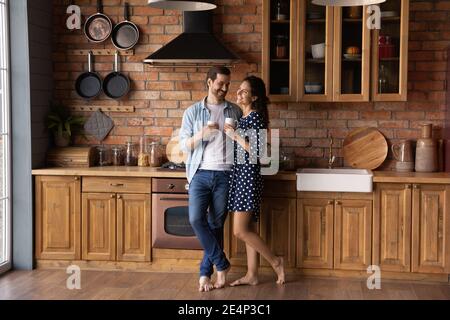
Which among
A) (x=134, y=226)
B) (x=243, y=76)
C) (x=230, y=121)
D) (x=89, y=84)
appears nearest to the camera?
(x=230, y=121)

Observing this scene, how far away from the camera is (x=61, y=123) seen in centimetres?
601

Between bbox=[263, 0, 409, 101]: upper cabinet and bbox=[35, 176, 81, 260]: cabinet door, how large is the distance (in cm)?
178

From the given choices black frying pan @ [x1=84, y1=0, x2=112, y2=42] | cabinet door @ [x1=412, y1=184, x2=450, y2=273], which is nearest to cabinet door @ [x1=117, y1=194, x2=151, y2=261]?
black frying pan @ [x1=84, y1=0, x2=112, y2=42]

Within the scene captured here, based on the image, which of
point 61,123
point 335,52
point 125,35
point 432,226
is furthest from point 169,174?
point 432,226

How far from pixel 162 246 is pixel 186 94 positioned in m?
1.33

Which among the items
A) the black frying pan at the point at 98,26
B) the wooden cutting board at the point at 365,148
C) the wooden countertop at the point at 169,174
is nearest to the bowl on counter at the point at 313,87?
the wooden cutting board at the point at 365,148

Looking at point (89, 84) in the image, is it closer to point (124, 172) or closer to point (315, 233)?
point (124, 172)

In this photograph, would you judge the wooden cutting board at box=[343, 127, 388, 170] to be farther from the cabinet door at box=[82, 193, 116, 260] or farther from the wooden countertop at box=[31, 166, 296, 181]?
the cabinet door at box=[82, 193, 116, 260]

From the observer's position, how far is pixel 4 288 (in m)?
5.11

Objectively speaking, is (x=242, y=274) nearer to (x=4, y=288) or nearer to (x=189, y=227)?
(x=189, y=227)

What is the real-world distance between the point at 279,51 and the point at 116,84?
1.48 metres

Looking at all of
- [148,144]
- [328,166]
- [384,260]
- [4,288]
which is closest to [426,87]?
[328,166]

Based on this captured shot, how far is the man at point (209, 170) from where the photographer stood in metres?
5.10

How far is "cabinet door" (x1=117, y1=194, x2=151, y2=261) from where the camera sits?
559 centimetres
